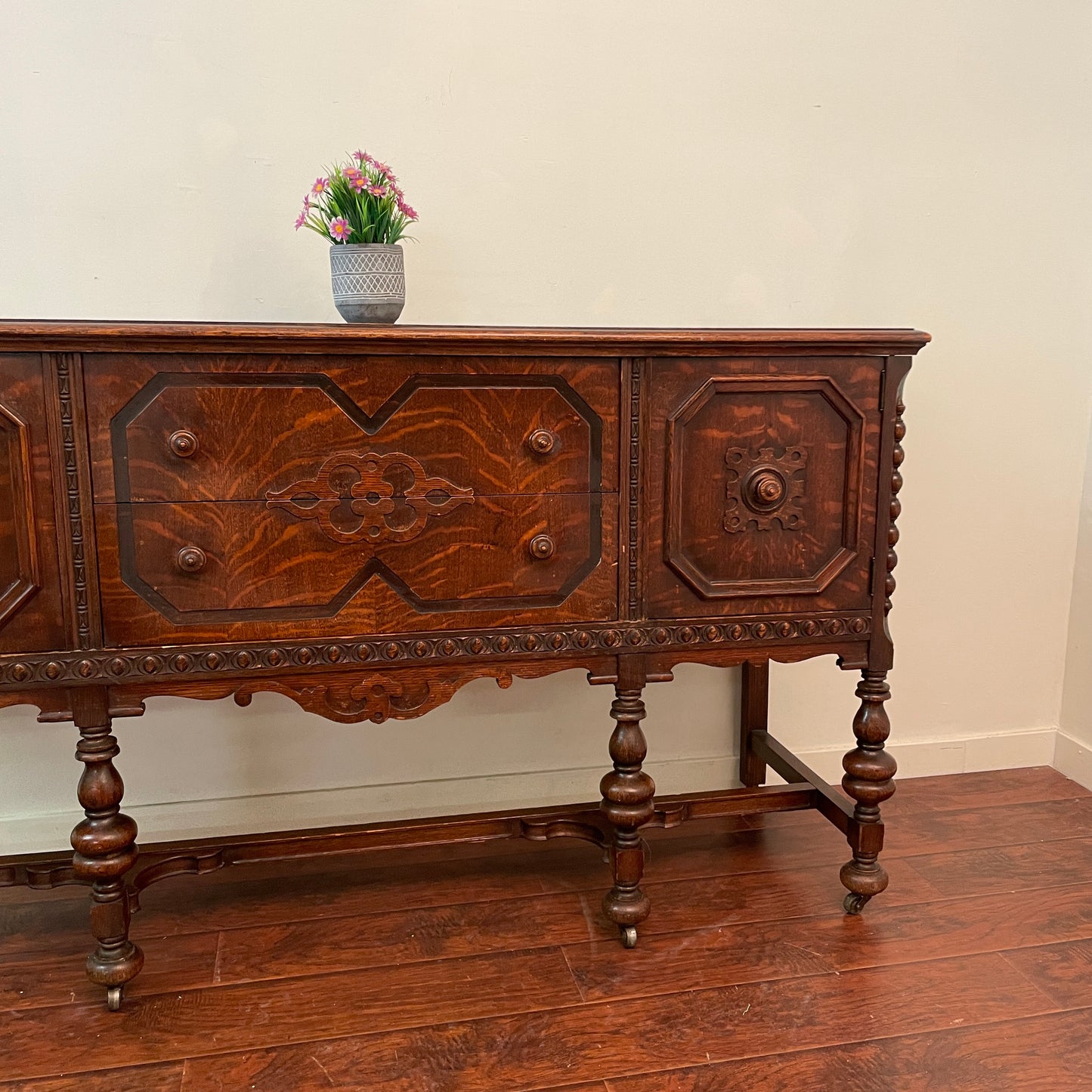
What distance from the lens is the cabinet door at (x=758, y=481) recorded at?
5.60 feet

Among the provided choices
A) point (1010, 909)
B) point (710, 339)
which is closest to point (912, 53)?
point (710, 339)

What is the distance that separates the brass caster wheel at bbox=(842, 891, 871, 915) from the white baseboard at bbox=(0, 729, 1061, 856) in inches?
21.4

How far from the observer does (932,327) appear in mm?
2402

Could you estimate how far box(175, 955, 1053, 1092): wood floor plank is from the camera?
4.93 feet

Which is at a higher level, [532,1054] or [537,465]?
[537,465]

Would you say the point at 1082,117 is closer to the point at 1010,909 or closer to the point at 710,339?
the point at 710,339

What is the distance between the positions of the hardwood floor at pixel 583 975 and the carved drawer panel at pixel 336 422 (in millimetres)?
879

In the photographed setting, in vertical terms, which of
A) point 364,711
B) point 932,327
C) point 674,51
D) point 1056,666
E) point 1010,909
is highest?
point 674,51

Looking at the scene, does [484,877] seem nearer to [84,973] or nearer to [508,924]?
[508,924]

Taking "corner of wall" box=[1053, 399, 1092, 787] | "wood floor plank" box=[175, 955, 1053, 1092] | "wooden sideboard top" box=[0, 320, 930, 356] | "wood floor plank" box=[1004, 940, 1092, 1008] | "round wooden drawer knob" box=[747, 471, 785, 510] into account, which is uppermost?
"wooden sideboard top" box=[0, 320, 930, 356]

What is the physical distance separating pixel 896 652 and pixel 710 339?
1.26 m

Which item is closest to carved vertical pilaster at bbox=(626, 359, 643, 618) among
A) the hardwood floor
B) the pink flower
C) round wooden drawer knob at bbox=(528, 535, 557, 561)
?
round wooden drawer knob at bbox=(528, 535, 557, 561)

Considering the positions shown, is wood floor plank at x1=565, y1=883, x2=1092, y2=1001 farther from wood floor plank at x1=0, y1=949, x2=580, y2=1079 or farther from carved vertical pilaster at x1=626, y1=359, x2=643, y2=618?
carved vertical pilaster at x1=626, y1=359, x2=643, y2=618

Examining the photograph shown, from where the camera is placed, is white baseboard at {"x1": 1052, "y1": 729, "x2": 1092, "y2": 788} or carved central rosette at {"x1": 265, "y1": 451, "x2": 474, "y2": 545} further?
white baseboard at {"x1": 1052, "y1": 729, "x2": 1092, "y2": 788}
